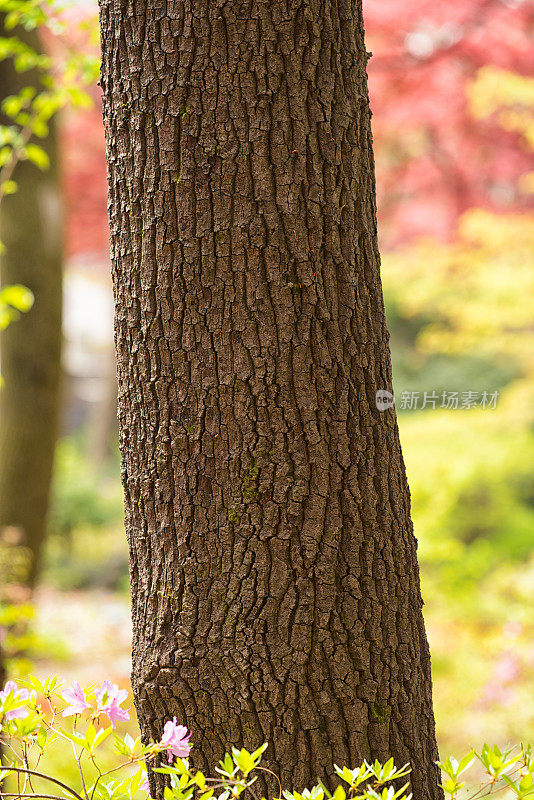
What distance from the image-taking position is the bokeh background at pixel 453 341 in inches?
177

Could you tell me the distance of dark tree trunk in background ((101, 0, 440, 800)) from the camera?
3.52 ft

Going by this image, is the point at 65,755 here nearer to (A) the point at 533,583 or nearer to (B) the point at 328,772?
(A) the point at 533,583

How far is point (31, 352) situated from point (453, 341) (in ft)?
11.4

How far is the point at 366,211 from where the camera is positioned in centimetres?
115

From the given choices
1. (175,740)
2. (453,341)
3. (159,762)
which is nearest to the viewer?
(175,740)

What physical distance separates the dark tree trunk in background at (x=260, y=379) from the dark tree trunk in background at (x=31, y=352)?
8.02 feet

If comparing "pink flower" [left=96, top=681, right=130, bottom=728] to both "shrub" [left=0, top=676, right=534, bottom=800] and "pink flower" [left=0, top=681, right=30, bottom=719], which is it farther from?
"pink flower" [left=0, top=681, right=30, bottom=719]

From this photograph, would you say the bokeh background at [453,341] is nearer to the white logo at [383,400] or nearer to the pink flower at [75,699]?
the pink flower at [75,699]

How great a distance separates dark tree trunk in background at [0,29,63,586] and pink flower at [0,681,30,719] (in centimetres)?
253

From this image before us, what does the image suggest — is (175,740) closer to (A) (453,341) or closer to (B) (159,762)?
(B) (159,762)

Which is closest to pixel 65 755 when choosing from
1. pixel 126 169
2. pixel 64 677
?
pixel 64 677

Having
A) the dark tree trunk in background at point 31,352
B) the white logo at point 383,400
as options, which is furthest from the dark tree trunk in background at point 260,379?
the dark tree trunk in background at point 31,352

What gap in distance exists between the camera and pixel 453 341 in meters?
Answer: 5.87

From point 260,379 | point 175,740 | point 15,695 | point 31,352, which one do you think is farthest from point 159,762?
point 31,352
